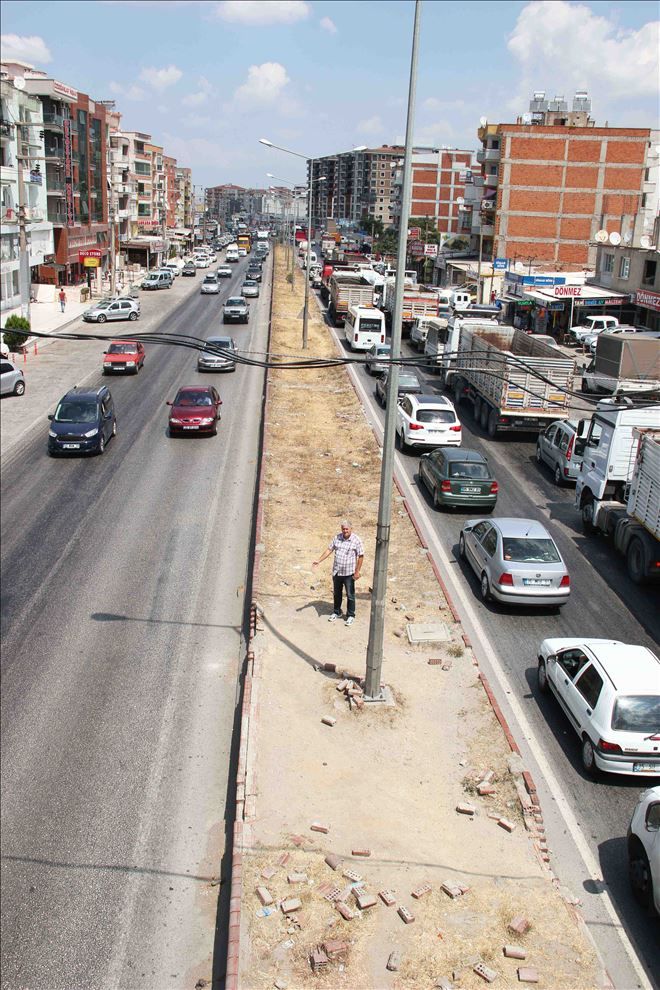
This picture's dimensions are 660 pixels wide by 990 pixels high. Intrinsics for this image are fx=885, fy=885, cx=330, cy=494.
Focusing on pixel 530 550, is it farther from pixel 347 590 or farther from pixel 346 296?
pixel 346 296

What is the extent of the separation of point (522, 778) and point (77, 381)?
31.6 metres

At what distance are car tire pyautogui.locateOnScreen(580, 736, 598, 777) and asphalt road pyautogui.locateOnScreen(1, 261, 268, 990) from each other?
4.71m

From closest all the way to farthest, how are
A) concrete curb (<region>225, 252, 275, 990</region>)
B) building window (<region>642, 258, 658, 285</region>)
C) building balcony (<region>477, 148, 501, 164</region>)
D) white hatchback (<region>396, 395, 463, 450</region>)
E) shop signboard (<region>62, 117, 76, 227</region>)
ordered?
concrete curb (<region>225, 252, 275, 990</region>) → white hatchback (<region>396, 395, 463, 450</region>) → building window (<region>642, 258, 658, 285</region>) → shop signboard (<region>62, 117, 76, 227</region>) → building balcony (<region>477, 148, 501, 164</region>)

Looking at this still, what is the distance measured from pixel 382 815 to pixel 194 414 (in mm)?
20348

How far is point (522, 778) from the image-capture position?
440 inches

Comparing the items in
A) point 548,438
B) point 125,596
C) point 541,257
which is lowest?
point 125,596

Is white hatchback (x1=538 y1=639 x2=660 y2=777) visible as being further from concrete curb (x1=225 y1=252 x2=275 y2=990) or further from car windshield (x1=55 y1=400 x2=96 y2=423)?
car windshield (x1=55 y1=400 x2=96 y2=423)

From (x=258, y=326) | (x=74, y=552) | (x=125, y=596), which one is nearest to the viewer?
(x=125, y=596)

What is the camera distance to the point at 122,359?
131 feet

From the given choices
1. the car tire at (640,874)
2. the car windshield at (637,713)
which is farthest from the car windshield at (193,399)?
the car tire at (640,874)

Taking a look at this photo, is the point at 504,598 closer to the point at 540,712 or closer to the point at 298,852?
the point at 540,712

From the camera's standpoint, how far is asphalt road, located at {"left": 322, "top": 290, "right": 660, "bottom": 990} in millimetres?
9305

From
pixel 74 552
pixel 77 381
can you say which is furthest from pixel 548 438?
pixel 77 381

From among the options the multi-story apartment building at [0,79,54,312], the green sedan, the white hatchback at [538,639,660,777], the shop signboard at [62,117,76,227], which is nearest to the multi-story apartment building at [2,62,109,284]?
the shop signboard at [62,117,76,227]
